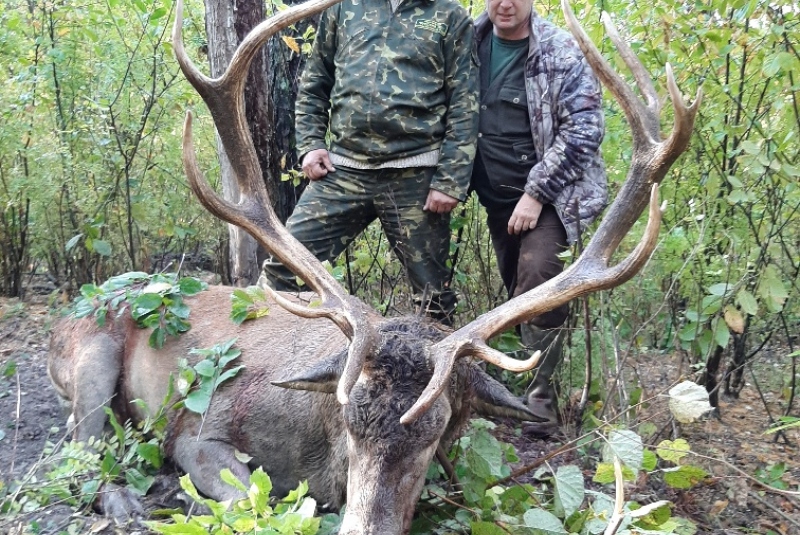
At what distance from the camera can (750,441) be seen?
18.3 feet

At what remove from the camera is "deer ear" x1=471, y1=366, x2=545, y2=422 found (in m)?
4.08

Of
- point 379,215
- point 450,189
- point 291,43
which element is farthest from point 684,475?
point 291,43

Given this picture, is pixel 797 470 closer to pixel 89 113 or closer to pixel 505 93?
pixel 505 93

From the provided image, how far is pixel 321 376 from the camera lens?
13.6ft

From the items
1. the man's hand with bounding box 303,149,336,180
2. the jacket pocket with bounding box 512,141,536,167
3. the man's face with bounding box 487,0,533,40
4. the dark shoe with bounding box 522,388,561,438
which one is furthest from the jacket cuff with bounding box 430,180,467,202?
the dark shoe with bounding box 522,388,561,438

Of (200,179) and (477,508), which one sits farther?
(200,179)

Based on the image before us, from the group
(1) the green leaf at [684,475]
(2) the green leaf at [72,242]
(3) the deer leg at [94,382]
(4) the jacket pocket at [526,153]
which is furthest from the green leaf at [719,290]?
(2) the green leaf at [72,242]

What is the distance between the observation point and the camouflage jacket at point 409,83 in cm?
541

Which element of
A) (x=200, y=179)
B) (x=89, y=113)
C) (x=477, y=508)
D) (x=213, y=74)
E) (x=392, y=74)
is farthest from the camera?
(x=89, y=113)

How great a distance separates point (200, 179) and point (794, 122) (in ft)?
11.7

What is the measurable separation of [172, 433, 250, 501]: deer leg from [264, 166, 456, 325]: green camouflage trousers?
50.5 inches

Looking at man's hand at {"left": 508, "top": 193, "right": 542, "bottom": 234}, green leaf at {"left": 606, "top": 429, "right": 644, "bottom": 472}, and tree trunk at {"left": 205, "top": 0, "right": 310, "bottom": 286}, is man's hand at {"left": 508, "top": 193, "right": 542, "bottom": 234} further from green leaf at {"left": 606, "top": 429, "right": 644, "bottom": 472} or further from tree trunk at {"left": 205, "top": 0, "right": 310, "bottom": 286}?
tree trunk at {"left": 205, "top": 0, "right": 310, "bottom": 286}

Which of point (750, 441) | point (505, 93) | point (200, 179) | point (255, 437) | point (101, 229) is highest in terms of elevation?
point (505, 93)

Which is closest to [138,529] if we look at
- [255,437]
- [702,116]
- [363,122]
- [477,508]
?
[255,437]
